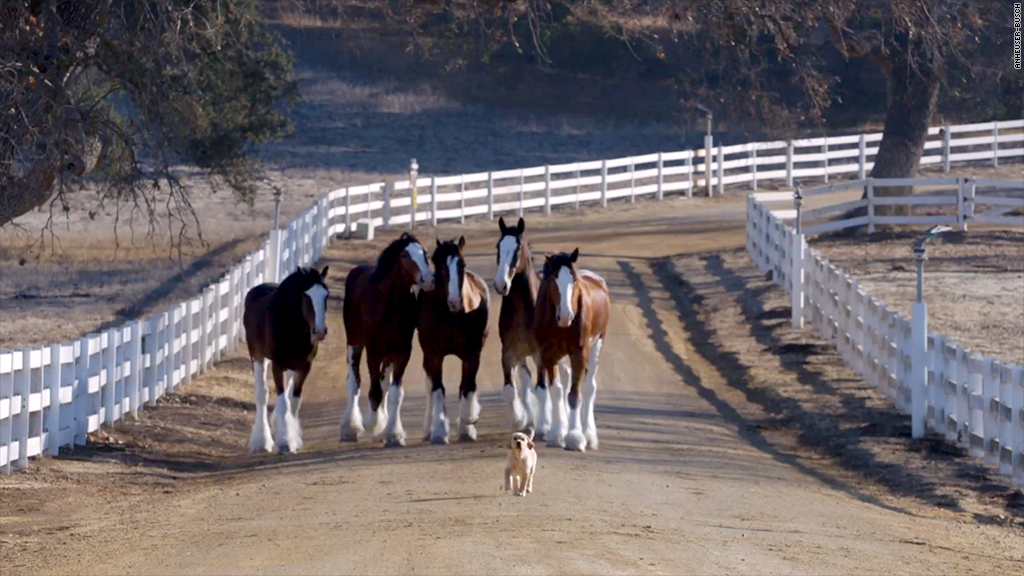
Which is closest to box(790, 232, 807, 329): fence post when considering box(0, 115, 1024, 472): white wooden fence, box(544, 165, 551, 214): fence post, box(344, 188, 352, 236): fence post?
box(0, 115, 1024, 472): white wooden fence

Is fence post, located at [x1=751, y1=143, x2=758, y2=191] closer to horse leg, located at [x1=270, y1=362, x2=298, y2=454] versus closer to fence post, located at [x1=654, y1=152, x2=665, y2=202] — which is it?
fence post, located at [x1=654, y1=152, x2=665, y2=202]

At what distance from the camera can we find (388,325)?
13523 mm

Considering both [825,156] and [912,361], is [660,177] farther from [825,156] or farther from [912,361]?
[912,361]

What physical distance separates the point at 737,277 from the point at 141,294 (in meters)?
11.2

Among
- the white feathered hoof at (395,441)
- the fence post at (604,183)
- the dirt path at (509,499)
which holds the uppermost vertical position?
the fence post at (604,183)

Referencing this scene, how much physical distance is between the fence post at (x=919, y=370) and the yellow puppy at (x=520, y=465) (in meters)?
5.94

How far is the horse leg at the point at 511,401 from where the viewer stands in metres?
13.3

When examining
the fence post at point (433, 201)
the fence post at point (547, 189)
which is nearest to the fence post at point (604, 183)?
the fence post at point (547, 189)

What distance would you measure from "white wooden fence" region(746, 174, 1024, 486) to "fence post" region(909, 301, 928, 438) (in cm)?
1

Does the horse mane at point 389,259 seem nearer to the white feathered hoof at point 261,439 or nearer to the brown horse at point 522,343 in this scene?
the brown horse at point 522,343

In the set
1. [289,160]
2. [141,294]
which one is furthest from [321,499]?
[289,160]

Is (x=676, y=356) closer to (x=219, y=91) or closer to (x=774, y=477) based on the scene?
(x=774, y=477)

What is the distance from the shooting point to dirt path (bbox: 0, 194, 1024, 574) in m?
8.85

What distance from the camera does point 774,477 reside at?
12.7 meters
